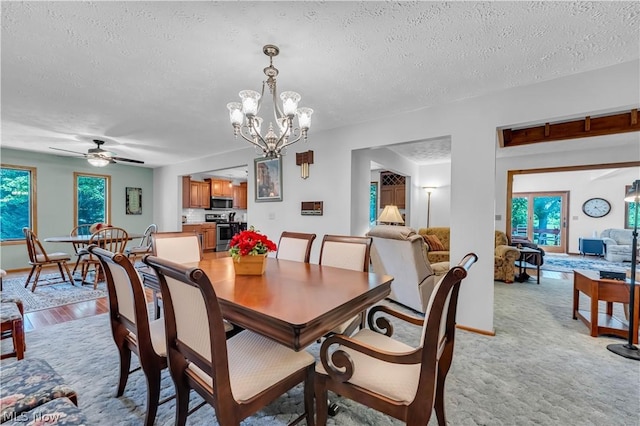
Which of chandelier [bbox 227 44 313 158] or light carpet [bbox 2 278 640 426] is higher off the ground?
chandelier [bbox 227 44 313 158]

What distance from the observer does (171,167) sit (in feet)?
21.8

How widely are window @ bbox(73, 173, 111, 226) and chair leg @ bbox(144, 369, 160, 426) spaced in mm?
6313

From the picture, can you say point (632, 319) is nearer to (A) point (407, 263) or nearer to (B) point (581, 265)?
(A) point (407, 263)

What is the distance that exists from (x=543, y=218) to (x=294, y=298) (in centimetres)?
1067

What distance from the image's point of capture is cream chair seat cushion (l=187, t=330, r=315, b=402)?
1.15 meters

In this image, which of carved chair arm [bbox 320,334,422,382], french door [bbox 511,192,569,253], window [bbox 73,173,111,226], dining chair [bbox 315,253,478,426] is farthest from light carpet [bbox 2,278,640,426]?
french door [bbox 511,192,569,253]

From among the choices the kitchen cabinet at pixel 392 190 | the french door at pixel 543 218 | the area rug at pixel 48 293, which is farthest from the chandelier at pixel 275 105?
the french door at pixel 543 218

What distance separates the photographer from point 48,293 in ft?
12.8

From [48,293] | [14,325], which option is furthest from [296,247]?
[48,293]

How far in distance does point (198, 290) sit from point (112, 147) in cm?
555

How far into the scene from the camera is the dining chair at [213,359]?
100 cm

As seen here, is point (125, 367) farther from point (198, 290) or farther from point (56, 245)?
point (56, 245)

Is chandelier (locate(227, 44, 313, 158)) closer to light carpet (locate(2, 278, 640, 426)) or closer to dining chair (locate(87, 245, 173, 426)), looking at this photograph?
dining chair (locate(87, 245, 173, 426))

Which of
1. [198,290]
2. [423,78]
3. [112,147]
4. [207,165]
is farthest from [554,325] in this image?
[112,147]
